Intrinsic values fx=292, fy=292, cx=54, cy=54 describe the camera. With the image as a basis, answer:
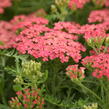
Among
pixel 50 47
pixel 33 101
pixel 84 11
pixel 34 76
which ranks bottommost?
pixel 33 101

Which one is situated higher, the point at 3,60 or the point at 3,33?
the point at 3,33

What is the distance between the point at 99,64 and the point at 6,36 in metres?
0.99

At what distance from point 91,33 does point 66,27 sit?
0.80ft

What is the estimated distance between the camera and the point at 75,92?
234cm

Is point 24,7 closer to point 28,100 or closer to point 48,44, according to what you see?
point 48,44

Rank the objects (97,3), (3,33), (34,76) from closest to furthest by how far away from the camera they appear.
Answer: (34,76) → (3,33) → (97,3)

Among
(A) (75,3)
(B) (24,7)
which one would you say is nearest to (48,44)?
(A) (75,3)

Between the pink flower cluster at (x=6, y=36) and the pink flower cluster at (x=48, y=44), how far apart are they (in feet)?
0.28

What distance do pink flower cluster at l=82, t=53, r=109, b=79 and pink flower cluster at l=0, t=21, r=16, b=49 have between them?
712 mm

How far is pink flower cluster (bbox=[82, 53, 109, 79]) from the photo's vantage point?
183 cm

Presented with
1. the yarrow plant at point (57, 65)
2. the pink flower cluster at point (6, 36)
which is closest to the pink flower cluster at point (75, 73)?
the yarrow plant at point (57, 65)

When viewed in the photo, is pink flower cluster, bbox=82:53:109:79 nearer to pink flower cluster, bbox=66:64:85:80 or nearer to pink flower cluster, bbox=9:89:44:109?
pink flower cluster, bbox=66:64:85:80

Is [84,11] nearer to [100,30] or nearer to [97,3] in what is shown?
[97,3]

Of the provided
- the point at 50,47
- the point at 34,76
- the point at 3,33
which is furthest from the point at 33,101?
the point at 3,33
